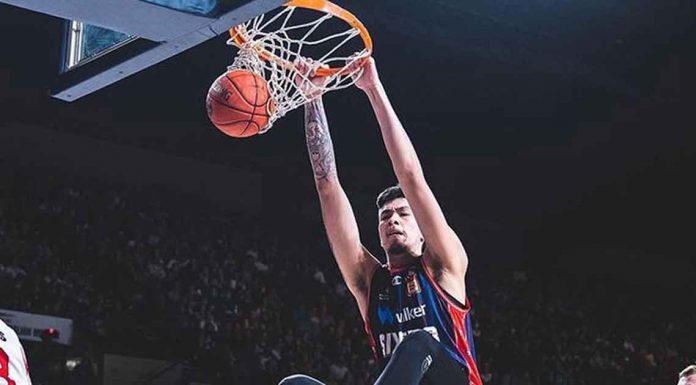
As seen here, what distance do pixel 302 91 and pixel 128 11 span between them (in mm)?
876

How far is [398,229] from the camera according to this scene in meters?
4.10

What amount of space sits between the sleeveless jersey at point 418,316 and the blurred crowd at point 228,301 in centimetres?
747

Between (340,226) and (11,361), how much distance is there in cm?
183

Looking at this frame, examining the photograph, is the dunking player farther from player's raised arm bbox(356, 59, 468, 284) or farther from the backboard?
the backboard

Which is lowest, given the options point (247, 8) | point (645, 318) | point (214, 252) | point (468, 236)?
point (645, 318)

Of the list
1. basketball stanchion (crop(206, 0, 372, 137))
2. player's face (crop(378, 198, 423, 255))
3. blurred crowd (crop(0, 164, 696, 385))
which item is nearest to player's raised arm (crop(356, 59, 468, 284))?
player's face (crop(378, 198, 423, 255))

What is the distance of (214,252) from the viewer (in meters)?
14.8

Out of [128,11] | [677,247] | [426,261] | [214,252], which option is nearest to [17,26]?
[214,252]

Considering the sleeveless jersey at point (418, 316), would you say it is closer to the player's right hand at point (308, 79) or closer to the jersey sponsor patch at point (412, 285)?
the jersey sponsor patch at point (412, 285)

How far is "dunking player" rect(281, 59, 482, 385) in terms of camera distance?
3594 mm

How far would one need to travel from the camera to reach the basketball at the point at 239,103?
4.66 metres

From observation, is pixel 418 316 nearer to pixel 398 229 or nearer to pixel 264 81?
pixel 398 229

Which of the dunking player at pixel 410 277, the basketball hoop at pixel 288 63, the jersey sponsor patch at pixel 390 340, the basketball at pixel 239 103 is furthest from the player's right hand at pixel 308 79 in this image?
the jersey sponsor patch at pixel 390 340

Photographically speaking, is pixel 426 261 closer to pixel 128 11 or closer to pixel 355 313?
pixel 128 11
